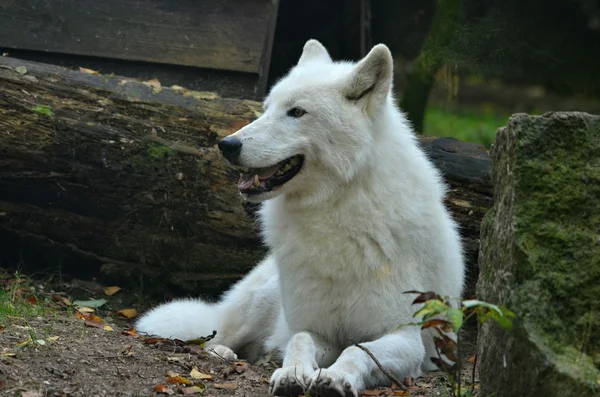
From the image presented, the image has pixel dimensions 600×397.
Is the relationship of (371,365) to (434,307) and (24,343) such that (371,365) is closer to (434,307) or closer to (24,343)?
(434,307)

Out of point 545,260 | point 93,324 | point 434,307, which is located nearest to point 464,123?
point 93,324

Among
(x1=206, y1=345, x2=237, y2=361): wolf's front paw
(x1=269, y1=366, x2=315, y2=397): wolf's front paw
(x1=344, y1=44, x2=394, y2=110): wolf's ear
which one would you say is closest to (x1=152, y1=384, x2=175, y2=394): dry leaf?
(x1=269, y1=366, x2=315, y2=397): wolf's front paw

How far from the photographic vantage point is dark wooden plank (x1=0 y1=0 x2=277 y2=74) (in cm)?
762

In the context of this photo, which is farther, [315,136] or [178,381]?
[315,136]

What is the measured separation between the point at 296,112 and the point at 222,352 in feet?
5.35

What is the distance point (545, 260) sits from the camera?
11.1 ft

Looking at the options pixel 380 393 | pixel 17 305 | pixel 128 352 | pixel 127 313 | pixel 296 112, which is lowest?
pixel 127 313

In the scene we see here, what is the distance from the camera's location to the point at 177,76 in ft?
25.4

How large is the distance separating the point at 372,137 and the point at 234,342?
179 centimetres

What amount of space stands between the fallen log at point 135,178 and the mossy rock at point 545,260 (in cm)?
219

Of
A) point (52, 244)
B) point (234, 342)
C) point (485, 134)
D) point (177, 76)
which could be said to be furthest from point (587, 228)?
point (485, 134)

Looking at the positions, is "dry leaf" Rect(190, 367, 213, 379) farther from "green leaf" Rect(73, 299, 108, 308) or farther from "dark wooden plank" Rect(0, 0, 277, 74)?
"dark wooden plank" Rect(0, 0, 277, 74)

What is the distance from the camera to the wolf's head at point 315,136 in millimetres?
4641

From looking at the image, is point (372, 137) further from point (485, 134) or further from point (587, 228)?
point (485, 134)
